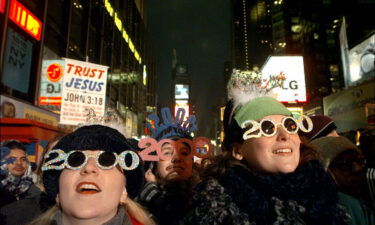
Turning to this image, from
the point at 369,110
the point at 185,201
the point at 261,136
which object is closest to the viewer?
the point at 261,136

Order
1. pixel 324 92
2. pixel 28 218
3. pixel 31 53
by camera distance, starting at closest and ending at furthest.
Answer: pixel 28 218 < pixel 31 53 < pixel 324 92

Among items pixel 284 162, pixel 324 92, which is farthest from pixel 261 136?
pixel 324 92

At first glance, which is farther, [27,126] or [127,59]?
[127,59]

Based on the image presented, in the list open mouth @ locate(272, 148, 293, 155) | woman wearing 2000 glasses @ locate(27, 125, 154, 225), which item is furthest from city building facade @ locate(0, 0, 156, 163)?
open mouth @ locate(272, 148, 293, 155)

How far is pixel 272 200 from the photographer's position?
7.52 feet

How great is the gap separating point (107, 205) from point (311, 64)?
64584mm

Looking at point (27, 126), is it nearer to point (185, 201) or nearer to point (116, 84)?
point (185, 201)

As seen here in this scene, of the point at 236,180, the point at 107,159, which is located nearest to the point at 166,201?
the point at 236,180

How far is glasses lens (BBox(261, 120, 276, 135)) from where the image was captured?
8.19 feet

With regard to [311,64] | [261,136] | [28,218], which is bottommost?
[28,218]

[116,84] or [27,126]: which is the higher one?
[116,84]

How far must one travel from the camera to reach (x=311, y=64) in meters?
59.1

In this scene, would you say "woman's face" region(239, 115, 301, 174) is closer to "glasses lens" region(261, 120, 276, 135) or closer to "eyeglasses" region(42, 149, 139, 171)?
"glasses lens" region(261, 120, 276, 135)

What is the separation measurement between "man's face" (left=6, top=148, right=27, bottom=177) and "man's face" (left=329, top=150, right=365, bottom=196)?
575 cm
